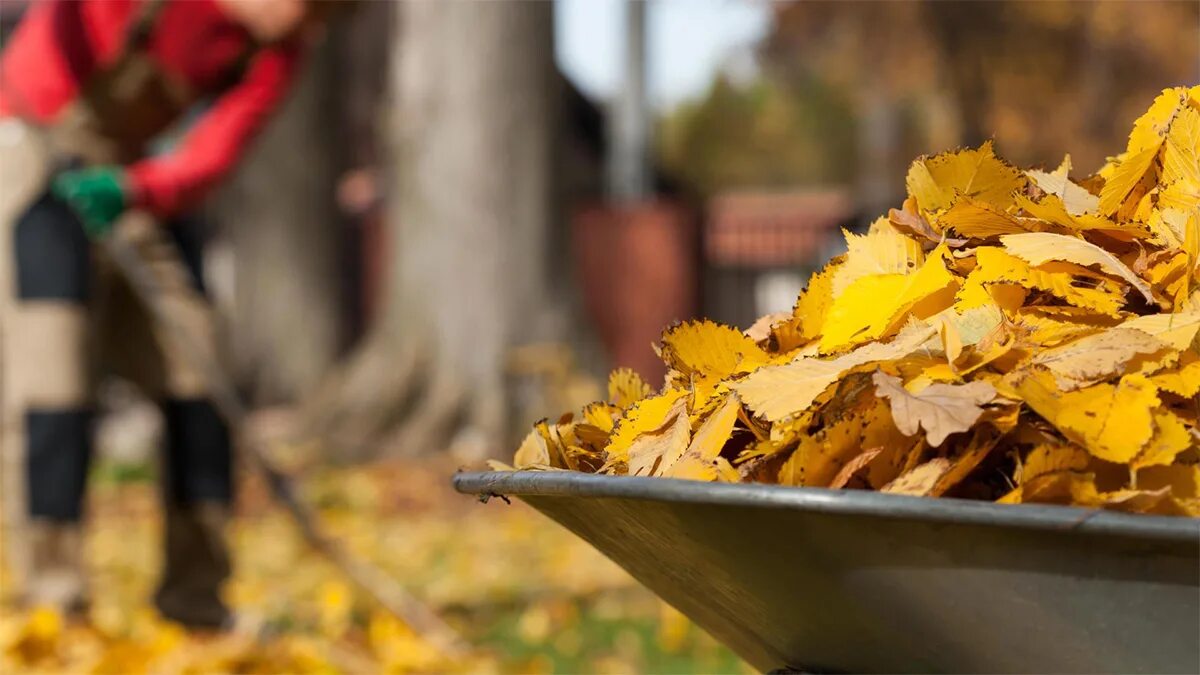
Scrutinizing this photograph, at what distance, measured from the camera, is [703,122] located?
5819cm

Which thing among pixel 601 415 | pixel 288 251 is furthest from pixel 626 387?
pixel 288 251

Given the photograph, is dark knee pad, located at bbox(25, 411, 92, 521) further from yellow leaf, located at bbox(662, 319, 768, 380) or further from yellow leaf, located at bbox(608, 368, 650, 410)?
yellow leaf, located at bbox(662, 319, 768, 380)

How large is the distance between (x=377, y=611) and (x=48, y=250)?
1391 mm

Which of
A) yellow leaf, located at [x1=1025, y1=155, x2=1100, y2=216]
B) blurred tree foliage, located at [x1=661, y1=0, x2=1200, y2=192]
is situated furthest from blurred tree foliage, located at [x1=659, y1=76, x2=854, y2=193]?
yellow leaf, located at [x1=1025, y1=155, x2=1100, y2=216]

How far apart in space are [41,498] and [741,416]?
3315mm

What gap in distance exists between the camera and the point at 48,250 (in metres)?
4.32

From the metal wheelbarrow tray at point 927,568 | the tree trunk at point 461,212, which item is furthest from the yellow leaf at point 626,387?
the tree trunk at point 461,212

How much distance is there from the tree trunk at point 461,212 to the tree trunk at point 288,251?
2.10m

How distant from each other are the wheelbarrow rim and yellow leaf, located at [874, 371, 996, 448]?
0.07 metres

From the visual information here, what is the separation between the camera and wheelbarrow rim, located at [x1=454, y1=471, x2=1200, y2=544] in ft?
4.03

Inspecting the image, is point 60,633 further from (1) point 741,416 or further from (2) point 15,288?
(1) point 741,416

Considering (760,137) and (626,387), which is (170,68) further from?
(760,137)

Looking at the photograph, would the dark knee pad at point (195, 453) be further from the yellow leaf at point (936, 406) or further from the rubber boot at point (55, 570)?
the yellow leaf at point (936, 406)

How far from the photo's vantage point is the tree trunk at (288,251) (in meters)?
11.5
